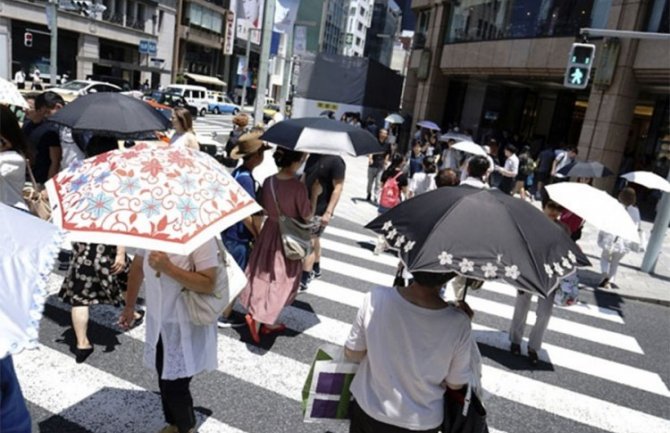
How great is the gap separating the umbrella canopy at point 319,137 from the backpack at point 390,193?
3.28 metres

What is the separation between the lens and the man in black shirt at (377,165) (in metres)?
11.9

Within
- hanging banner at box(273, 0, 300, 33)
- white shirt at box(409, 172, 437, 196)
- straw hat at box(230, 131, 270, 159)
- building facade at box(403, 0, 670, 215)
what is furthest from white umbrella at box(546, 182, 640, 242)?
hanging banner at box(273, 0, 300, 33)

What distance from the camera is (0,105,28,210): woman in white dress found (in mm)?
3846

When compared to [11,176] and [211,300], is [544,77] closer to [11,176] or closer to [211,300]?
[11,176]

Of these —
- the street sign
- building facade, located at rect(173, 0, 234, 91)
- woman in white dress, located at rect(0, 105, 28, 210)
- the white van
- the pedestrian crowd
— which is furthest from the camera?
building facade, located at rect(173, 0, 234, 91)

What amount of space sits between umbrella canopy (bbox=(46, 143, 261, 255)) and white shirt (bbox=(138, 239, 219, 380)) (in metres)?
0.42

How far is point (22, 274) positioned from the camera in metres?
1.36

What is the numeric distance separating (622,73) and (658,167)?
5419mm

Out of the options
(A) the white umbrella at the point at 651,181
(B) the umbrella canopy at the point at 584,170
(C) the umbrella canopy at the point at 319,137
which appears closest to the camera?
(C) the umbrella canopy at the point at 319,137

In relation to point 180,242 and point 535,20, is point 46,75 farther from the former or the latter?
point 180,242

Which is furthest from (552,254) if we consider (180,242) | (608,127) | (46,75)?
(46,75)

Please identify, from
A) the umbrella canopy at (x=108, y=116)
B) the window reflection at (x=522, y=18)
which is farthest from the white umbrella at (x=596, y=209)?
the window reflection at (x=522, y=18)

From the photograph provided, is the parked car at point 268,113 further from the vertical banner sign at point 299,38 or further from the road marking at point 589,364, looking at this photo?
the road marking at point 589,364

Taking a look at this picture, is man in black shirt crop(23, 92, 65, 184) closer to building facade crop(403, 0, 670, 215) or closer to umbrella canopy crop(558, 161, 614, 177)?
umbrella canopy crop(558, 161, 614, 177)
